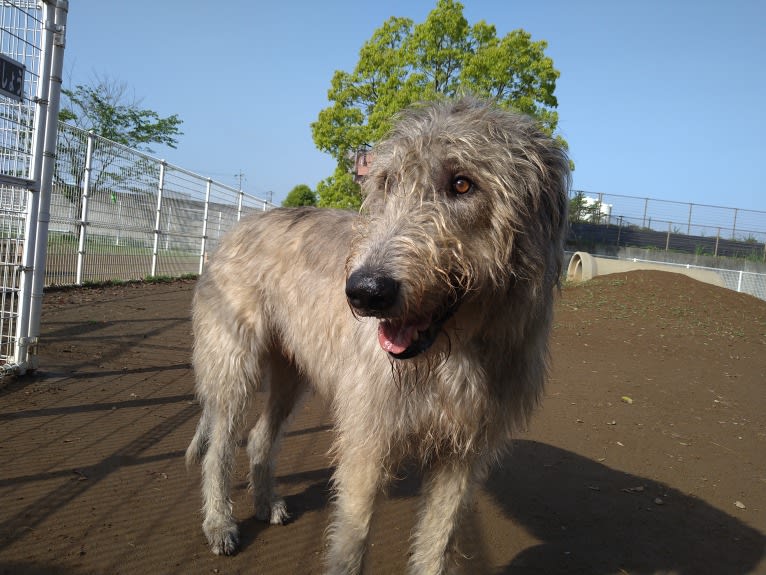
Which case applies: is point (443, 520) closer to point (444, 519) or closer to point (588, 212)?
point (444, 519)

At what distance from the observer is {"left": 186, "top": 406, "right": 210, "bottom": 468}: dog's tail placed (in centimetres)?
390

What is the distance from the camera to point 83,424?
14.9ft

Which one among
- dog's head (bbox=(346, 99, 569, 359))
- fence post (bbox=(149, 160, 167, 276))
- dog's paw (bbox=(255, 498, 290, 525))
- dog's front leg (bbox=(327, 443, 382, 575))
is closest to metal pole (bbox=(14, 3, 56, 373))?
dog's paw (bbox=(255, 498, 290, 525))

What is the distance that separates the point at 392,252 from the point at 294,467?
2.99 metres

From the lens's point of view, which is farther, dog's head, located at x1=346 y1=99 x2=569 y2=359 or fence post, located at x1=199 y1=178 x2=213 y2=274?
fence post, located at x1=199 y1=178 x2=213 y2=274

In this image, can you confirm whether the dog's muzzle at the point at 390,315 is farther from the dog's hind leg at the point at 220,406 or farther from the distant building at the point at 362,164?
the dog's hind leg at the point at 220,406

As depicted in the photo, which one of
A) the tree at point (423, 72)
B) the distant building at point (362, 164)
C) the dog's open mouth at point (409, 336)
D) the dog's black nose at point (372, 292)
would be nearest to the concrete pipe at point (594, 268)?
the tree at point (423, 72)

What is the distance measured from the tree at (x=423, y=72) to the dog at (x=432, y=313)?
68.3 ft

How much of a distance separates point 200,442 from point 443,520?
1.82 metres

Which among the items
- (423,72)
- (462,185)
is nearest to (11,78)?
(462,185)

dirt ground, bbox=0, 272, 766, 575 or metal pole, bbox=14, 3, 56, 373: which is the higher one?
metal pole, bbox=14, 3, 56, 373

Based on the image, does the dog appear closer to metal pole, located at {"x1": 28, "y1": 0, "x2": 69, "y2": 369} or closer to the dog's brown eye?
the dog's brown eye

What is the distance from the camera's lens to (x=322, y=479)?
4496 millimetres

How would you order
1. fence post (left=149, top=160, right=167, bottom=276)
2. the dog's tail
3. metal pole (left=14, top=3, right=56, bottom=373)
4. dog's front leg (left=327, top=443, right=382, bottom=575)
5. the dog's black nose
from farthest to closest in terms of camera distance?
fence post (left=149, top=160, right=167, bottom=276)
metal pole (left=14, top=3, right=56, bottom=373)
the dog's tail
dog's front leg (left=327, top=443, right=382, bottom=575)
the dog's black nose
